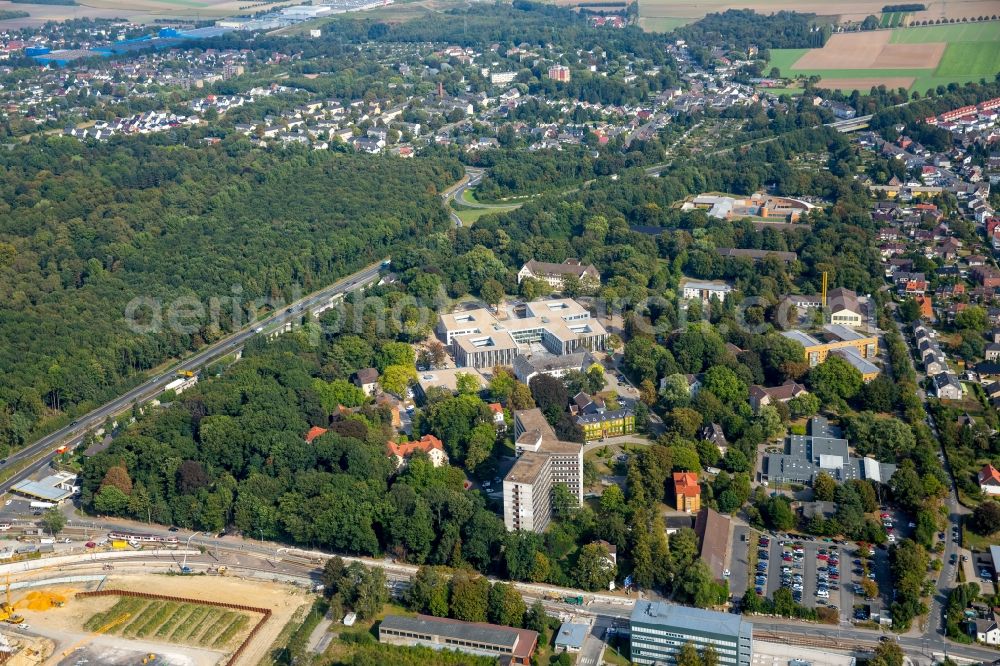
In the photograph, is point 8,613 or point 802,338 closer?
point 8,613

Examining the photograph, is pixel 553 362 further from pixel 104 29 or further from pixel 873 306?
pixel 104 29

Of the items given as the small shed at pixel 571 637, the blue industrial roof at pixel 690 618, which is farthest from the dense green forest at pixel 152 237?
the blue industrial roof at pixel 690 618

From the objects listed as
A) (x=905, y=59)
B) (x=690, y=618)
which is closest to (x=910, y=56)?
(x=905, y=59)

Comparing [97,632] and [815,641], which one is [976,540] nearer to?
[815,641]

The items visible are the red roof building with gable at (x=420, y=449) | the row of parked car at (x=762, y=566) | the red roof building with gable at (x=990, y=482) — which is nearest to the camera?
the row of parked car at (x=762, y=566)

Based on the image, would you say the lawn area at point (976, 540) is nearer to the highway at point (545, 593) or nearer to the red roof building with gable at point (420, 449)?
the highway at point (545, 593)

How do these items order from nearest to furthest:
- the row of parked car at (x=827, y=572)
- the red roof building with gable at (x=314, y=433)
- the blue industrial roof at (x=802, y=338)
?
the row of parked car at (x=827, y=572), the red roof building with gable at (x=314, y=433), the blue industrial roof at (x=802, y=338)
